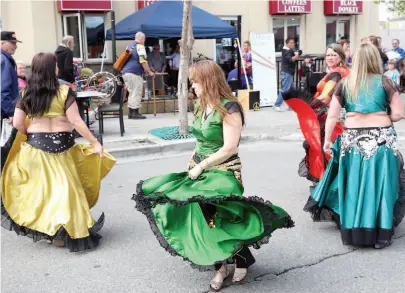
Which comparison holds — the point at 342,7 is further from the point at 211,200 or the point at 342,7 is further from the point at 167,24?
the point at 211,200

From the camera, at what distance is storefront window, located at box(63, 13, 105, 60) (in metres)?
15.7

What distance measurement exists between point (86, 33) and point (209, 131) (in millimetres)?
13086

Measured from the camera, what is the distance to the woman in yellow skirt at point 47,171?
183 inches

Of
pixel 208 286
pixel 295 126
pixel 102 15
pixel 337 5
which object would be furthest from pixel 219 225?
pixel 337 5

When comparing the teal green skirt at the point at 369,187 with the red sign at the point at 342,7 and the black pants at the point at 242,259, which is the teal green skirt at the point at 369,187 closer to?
the black pants at the point at 242,259

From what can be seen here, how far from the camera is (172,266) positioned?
→ 439 cm

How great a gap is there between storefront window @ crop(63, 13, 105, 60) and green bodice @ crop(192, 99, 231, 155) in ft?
41.0

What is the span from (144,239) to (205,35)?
30.3ft

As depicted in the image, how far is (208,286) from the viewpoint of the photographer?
3.98 m

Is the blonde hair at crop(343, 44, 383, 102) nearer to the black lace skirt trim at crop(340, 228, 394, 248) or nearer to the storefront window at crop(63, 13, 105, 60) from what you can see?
the black lace skirt trim at crop(340, 228, 394, 248)

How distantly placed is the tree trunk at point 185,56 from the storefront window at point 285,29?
959cm

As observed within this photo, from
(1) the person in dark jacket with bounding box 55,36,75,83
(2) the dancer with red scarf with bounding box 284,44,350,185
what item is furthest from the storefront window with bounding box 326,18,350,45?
(2) the dancer with red scarf with bounding box 284,44,350,185

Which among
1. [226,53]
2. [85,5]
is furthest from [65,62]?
[226,53]

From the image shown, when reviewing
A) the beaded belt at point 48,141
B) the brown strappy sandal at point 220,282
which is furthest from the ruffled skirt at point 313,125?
the beaded belt at point 48,141
